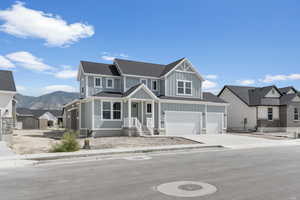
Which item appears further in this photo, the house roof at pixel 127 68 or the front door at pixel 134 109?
the house roof at pixel 127 68

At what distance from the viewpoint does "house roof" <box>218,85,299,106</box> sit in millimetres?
30836

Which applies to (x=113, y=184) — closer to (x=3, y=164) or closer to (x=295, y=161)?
(x=3, y=164)

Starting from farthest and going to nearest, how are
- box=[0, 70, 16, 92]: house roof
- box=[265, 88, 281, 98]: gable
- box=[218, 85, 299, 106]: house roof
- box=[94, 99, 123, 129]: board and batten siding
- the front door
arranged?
box=[265, 88, 281, 98]: gable < box=[218, 85, 299, 106]: house roof < the front door < box=[94, 99, 123, 129]: board and batten siding < box=[0, 70, 16, 92]: house roof

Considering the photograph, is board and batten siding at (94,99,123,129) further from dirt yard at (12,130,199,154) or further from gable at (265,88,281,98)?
gable at (265,88,281,98)

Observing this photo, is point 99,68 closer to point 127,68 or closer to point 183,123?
point 127,68

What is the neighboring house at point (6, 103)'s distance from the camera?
680 inches

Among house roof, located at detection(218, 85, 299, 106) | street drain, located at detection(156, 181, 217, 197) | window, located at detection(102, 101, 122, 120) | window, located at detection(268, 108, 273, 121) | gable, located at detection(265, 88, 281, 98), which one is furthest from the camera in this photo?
gable, located at detection(265, 88, 281, 98)

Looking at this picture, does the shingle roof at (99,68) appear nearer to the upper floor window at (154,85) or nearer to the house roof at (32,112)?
the upper floor window at (154,85)

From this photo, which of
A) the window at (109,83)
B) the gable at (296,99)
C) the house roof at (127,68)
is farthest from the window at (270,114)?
the window at (109,83)

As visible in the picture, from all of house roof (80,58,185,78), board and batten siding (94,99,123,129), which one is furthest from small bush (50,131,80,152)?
house roof (80,58,185,78)

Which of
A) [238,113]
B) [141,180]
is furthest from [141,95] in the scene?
[238,113]

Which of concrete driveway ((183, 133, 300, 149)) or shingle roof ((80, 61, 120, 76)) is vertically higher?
shingle roof ((80, 61, 120, 76))

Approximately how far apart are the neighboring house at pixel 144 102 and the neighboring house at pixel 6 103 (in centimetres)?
→ 606

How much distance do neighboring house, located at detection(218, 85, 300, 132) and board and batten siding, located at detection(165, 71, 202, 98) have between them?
8508mm
